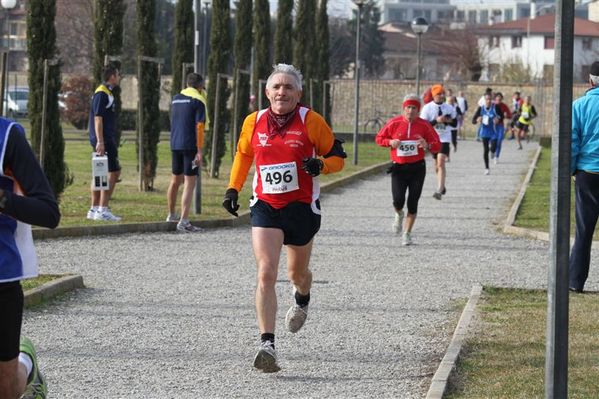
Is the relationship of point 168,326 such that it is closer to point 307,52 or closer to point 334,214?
point 334,214

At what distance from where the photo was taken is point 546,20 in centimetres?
13338

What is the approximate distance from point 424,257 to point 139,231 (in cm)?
393

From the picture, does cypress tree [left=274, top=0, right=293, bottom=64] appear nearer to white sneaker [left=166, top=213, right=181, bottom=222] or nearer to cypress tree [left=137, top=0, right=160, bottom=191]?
cypress tree [left=137, top=0, right=160, bottom=191]

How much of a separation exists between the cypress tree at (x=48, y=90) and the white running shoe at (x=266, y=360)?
437 inches

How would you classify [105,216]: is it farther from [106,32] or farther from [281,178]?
[281,178]

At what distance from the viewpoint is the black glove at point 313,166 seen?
8773 mm

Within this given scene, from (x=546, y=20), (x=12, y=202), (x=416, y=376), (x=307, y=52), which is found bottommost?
(x=416, y=376)

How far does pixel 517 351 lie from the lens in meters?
9.05

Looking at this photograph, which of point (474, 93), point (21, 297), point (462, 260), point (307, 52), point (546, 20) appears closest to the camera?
point (21, 297)

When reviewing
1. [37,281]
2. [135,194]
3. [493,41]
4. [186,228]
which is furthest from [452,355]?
[493,41]

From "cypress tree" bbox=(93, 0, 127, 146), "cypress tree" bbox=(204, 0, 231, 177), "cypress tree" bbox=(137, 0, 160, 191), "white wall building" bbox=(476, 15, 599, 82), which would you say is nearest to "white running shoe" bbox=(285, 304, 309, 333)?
"cypress tree" bbox=(93, 0, 127, 146)

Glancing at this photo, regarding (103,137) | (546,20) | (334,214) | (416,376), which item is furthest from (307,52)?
(546,20)

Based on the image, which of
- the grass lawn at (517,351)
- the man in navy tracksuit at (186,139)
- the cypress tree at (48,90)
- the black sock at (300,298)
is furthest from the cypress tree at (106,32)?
the black sock at (300,298)

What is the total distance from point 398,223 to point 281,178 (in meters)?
8.95
